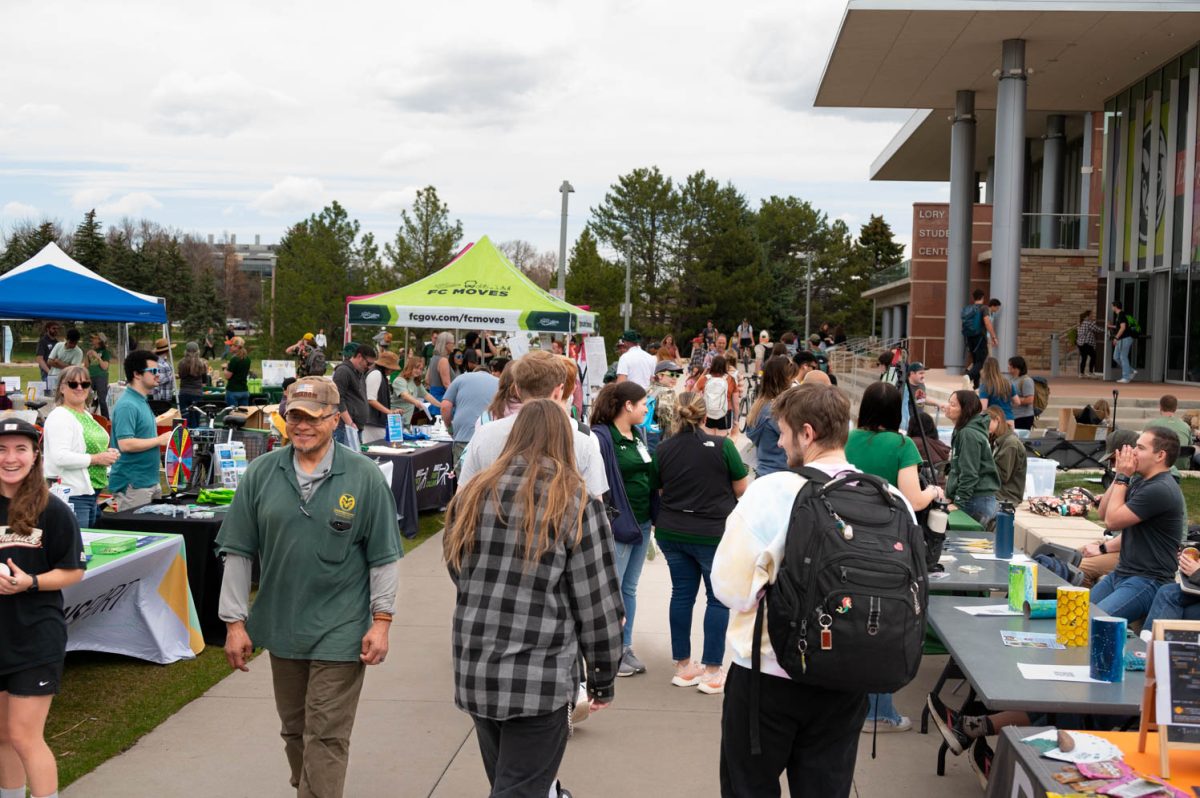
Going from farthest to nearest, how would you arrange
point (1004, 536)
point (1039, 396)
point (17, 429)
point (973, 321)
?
1. point (973, 321)
2. point (1039, 396)
3. point (1004, 536)
4. point (17, 429)

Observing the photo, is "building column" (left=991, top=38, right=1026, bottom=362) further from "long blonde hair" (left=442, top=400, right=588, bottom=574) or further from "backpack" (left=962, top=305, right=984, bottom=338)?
"long blonde hair" (left=442, top=400, right=588, bottom=574)

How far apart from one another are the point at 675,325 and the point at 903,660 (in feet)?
241

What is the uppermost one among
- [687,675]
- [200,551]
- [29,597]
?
[29,597]

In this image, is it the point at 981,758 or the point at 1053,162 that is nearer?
the point at 981,758

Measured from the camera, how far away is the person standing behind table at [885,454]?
5617 millimetres

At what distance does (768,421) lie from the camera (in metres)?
8.77

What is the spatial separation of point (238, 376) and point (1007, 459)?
1350 cm

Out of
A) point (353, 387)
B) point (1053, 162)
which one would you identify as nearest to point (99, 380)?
point (353, 387)

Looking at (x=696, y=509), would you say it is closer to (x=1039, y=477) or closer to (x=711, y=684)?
(x=711, y=684)

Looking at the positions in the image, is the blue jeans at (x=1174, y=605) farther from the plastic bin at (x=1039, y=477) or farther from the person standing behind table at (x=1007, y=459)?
the plastic bin at (x=1039, y=477)

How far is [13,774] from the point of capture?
13.8 feet

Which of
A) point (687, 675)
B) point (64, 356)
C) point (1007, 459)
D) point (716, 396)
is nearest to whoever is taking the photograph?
point (687, 675)

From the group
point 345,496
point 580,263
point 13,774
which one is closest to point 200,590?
point 13,774

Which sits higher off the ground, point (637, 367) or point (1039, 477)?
point (637, 367)
